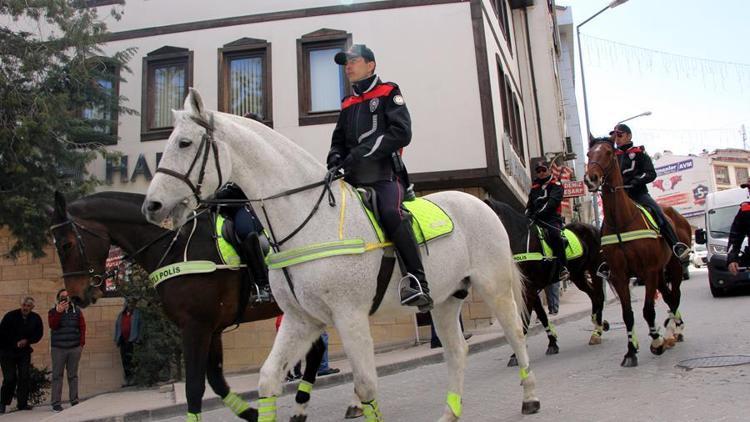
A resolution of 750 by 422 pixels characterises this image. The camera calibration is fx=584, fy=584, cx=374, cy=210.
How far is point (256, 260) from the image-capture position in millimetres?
5977

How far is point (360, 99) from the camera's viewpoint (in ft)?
15.4

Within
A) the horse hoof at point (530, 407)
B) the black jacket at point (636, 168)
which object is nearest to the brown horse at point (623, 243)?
the black jacket at point (636, 168)

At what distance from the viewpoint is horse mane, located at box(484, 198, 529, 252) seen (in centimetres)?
903

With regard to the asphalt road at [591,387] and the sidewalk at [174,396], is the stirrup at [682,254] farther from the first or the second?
the sidewalk at [174,396]

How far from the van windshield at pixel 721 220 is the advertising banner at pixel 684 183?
58.5 metres

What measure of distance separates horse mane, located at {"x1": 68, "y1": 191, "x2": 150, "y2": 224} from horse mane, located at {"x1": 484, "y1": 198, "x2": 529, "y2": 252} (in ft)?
16.8

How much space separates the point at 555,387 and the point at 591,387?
0.42 meters

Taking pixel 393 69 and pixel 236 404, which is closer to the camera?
pixel 236 404

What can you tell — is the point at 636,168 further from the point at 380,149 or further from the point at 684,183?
the point at 684,183

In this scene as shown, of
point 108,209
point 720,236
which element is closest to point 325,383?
point 108,209

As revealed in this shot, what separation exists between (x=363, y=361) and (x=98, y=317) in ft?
40.2

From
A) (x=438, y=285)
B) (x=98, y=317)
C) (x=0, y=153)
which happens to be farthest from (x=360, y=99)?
(x=98, y=317)

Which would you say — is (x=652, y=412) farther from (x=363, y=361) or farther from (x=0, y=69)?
(x=0, y=69)

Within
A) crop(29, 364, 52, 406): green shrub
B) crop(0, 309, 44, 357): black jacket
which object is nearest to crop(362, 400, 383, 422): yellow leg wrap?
crop(0, 309, 44, 357): black jacket
